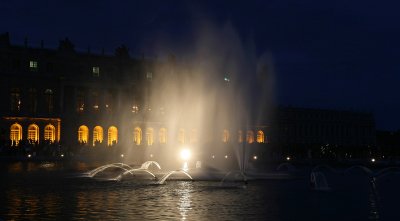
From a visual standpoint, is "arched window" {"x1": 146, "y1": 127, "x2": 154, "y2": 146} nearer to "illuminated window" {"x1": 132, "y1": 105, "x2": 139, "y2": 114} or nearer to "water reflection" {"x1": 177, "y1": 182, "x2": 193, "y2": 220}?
"illuminated window" {"x1": 132, "y1": 105, "x2": 139, "y2": 114}

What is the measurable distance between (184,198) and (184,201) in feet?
3.49

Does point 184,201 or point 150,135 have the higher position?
point 150,135

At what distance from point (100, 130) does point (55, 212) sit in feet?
240

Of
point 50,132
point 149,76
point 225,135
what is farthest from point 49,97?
point 225,135

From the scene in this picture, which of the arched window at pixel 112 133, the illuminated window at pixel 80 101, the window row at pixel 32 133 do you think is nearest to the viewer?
the window row at pixel 32 133

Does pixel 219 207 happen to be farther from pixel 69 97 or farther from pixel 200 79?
pixel 200 79

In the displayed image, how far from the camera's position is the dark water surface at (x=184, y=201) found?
17.1 meters

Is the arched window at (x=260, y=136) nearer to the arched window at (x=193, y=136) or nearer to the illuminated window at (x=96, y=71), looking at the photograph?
the arched window at (x=193, y=136)

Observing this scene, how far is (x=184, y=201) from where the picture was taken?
2077cm

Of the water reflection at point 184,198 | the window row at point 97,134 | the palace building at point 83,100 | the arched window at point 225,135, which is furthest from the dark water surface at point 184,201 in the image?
the arched window at point 225,135

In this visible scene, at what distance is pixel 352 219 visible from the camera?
666 inches

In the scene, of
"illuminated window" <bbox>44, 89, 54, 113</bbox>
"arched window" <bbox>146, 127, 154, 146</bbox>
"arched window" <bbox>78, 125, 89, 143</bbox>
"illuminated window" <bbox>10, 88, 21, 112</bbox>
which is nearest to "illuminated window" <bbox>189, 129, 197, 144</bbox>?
"arched window" <bbox>146, 127, 154, 146</bbox>

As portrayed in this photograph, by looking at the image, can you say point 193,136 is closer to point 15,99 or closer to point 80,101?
point 80,101

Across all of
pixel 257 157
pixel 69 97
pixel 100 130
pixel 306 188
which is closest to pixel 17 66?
pixel 69 97
